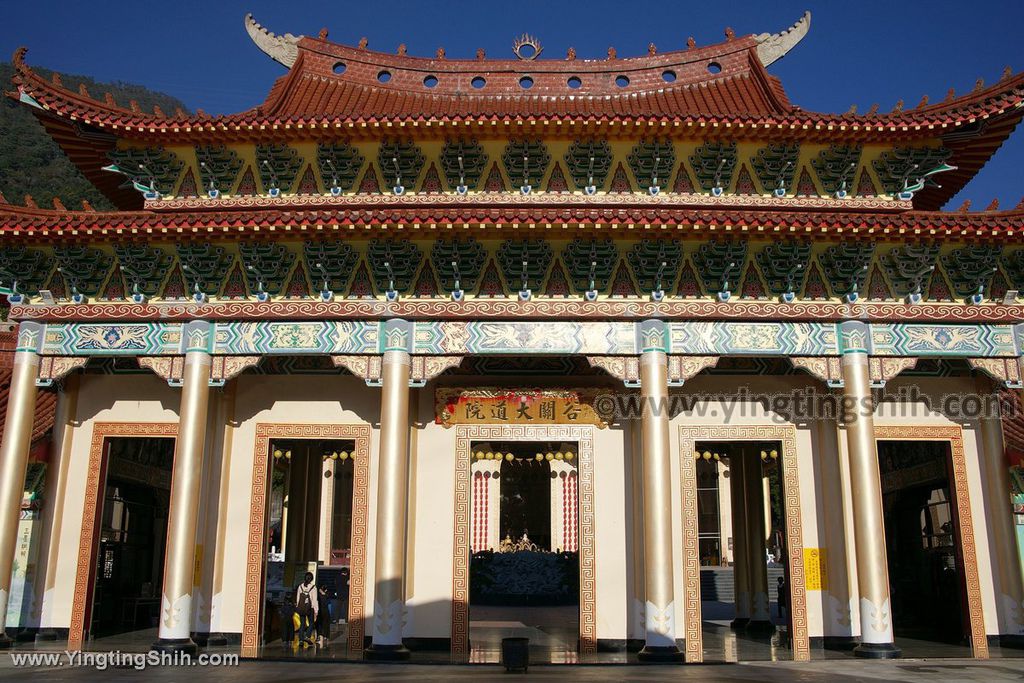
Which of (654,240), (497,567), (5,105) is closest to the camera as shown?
(654,240)

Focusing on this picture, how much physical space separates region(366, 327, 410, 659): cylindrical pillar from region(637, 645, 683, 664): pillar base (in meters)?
3.17

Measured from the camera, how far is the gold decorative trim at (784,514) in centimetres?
1205

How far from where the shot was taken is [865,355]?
466 inches

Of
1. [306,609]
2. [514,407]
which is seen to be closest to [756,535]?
[514,407]

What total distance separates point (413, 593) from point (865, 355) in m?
7.46

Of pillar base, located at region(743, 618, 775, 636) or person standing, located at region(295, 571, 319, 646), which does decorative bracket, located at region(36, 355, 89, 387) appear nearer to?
person standing, located at region(295, 571, 319, 646)

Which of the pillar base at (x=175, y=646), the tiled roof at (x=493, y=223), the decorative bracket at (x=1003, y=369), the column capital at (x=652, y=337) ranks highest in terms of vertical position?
the tiled roof at (x=493, y=223)

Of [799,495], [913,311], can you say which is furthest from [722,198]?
[799,495]

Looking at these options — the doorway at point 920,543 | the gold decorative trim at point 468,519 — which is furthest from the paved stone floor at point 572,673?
the doorway at point 920,543

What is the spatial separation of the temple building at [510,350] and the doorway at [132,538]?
0.21m

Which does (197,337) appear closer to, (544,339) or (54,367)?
(54,367)

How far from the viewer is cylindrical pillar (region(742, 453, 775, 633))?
15.9 m

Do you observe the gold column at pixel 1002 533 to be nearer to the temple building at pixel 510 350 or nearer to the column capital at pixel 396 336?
the temple building at pixel 510 350

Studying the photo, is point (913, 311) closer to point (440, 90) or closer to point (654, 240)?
point (654, 240)
